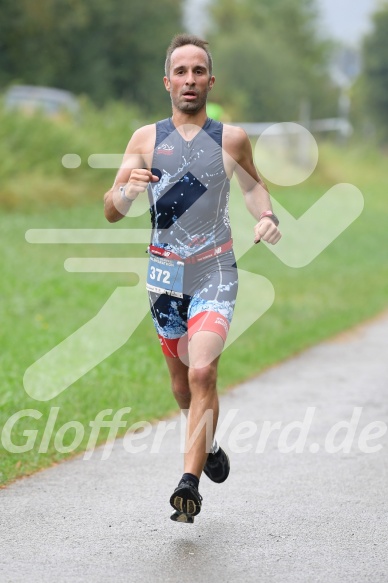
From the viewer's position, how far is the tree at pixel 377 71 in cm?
8344

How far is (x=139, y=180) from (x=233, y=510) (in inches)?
69.7

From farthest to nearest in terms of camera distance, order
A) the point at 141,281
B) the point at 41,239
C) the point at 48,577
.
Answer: the point at 41,239
the point at 141,281
the point at 48,577

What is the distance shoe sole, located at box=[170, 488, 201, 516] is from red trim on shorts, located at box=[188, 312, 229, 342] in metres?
0.81

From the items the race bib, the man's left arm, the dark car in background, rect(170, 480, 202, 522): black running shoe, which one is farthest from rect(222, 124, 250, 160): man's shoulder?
the dark car in background

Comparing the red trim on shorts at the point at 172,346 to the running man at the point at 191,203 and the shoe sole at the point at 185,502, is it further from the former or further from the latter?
the shoe sole at the point at 185,502

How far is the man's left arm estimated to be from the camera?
5977 mm

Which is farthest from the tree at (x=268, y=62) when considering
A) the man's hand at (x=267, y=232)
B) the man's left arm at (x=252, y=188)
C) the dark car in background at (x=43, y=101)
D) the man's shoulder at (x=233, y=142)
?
the man's hand at (x=267, y=232)

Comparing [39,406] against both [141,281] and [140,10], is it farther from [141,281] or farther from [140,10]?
[140,10]

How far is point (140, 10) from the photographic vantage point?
5400 cm

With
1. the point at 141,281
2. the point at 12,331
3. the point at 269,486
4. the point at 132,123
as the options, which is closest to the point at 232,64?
the point at 132,123

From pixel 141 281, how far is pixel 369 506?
11.0 metres

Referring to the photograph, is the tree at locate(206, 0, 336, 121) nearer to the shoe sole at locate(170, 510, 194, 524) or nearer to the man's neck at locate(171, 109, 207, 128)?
the man's neck at locate(171, 109, 207, 128)

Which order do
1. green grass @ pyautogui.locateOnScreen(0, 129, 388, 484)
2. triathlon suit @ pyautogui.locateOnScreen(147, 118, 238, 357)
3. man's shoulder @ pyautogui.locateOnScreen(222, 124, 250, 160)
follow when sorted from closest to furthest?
triathlon suit @ pyautogui.locateOnScreen(147, 118, 238, 357)
man's shoulder @ pyautogui.locateOnScreen(222, 124, 250, 160)
green grass @ pyautogui.locateOnScreen(0, 129, 388, 484)

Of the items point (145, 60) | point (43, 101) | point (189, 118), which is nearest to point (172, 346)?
point (189, 118)
